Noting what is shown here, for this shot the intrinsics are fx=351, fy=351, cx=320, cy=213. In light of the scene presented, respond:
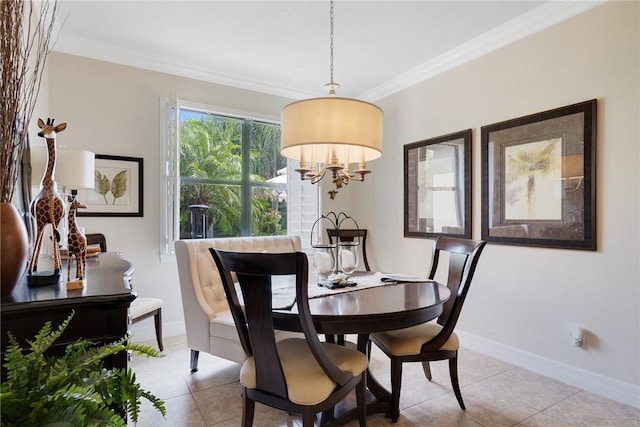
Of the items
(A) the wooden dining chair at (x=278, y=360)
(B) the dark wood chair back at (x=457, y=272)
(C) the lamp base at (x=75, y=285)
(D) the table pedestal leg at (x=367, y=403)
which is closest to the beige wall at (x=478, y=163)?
(B) the dark wood chair back at (x=457, y=272)

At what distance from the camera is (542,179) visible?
2.74 metres

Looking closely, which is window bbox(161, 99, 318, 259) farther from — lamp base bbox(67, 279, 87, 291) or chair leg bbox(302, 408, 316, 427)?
chair leg bbox(302, 408, 316, 427)

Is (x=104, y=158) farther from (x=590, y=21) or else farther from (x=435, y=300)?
(x=590, y=21)

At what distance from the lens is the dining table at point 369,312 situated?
155 cm

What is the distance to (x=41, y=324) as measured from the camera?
108cm

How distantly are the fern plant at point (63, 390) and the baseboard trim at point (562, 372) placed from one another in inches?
113

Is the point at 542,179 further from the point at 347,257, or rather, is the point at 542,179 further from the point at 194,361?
the point at 194,361

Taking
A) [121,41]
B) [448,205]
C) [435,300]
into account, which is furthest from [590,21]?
[121,41]

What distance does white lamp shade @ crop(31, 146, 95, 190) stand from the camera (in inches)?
90.5

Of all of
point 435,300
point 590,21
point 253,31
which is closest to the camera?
point 435,300

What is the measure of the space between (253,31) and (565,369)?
11.9 ft

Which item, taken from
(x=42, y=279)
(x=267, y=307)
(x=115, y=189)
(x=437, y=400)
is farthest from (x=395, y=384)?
(x=115, y=189)

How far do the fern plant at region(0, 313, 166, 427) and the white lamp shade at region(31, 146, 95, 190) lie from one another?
199cm

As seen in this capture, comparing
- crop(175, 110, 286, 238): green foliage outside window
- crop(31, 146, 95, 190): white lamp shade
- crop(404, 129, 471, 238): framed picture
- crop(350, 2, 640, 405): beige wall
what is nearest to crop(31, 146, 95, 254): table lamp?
crop(31, 146, 95, 190): white lamp shade
